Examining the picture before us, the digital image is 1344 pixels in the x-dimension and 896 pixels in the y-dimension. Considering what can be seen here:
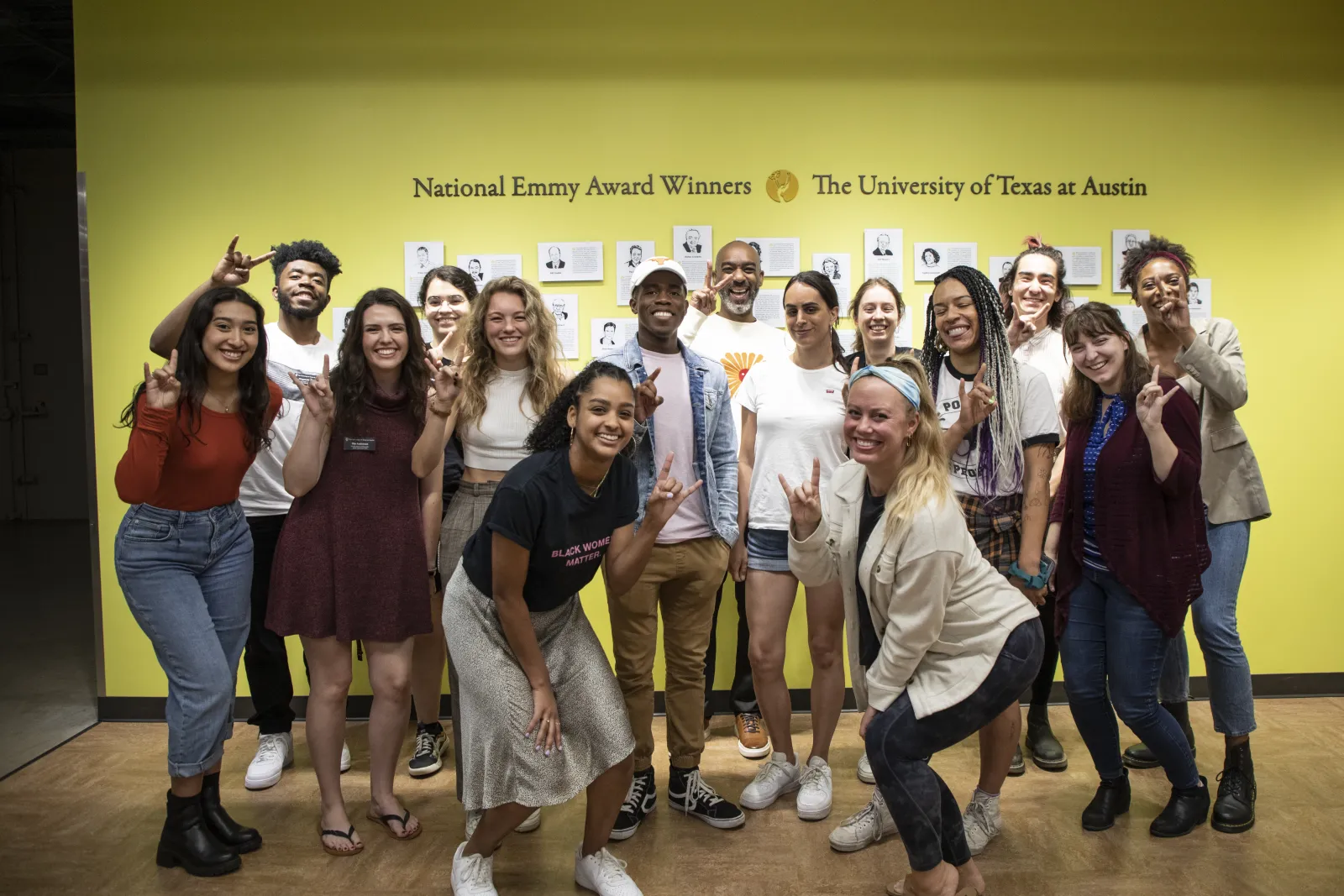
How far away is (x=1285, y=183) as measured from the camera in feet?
13.8

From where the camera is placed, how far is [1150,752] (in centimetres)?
333

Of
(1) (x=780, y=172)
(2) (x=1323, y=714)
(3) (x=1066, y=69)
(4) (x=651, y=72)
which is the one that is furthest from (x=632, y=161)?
(2) (x=1323, y=714)

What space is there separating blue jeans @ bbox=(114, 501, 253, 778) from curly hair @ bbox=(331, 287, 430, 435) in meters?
0.49

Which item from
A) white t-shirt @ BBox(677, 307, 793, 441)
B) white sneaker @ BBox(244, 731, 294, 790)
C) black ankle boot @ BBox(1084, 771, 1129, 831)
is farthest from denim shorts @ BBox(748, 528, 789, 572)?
white sneaker @ BBox(244, 731, 294, 790)

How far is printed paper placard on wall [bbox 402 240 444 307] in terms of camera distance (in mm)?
4117

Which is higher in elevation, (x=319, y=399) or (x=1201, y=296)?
(x=1201, y=296)

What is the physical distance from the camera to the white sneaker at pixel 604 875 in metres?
2.46

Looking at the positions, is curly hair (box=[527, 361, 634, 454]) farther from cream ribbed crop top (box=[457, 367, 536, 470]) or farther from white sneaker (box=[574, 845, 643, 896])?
white sneaker (box=[574, 845, 643, 896])

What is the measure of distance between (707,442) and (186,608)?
5.46ft

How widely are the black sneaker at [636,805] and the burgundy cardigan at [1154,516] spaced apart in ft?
5.39

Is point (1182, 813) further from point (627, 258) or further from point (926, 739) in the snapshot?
point (627, 258)

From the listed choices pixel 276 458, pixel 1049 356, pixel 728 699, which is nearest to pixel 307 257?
pixel 276 458

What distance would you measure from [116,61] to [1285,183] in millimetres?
5467

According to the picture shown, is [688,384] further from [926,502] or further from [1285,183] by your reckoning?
[1285,183]
